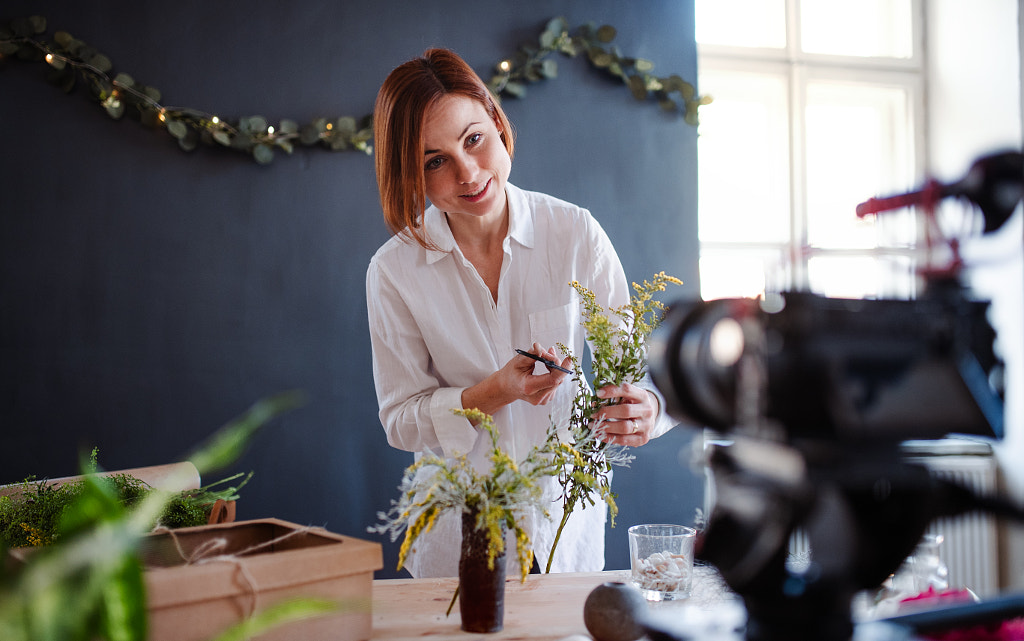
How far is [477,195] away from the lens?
1578mm

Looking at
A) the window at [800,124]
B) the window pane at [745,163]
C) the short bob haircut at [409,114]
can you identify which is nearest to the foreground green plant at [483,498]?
the short bob haircut at [409,114]

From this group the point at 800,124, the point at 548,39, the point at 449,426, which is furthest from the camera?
→ the point at 800,124

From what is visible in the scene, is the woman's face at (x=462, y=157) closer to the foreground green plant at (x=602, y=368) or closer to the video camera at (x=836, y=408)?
the foreground green plant at (x=602, y=368)

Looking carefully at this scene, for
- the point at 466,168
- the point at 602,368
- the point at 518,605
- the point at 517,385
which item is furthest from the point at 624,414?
the point at 466,168

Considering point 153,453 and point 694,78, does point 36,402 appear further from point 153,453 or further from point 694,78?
point 694,78

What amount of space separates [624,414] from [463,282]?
64cm

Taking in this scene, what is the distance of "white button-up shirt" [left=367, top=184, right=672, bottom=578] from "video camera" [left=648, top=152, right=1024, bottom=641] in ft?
3.39

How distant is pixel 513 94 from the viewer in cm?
262

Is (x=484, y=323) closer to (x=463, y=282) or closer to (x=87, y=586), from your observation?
(x=463, y=282)

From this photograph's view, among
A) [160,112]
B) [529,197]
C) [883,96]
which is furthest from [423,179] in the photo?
[883,96]

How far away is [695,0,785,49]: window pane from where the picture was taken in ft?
10.6

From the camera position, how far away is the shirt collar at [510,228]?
1.74 m

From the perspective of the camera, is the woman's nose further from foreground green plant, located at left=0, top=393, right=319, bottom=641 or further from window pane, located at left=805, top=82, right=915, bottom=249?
window pane, located at left=805, top=82, right=915, bottom=249

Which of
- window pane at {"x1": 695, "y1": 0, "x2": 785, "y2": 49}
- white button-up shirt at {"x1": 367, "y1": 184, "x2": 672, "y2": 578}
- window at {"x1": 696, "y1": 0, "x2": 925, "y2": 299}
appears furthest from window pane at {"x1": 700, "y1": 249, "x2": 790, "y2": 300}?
white button-up shirt at {"x1": 367, "y1": 184, "x2": 672, "y2": 578}
